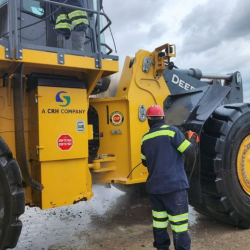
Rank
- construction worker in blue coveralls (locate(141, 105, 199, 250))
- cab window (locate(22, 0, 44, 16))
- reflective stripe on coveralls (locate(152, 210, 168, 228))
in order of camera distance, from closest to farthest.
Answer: construction worker in blue coveralls (locate(141, 105, 199, 250)) < reflective stripe on coveralls (locate(152, 210, 168, 228)) < cab window (locate(22, 0, 44, 16))

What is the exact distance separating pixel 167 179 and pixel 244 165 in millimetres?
1444

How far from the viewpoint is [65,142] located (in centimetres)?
337

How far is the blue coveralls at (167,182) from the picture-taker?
3.04 m

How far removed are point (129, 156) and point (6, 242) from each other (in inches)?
66.2

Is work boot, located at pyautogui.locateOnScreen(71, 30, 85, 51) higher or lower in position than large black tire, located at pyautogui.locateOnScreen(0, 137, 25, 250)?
higher

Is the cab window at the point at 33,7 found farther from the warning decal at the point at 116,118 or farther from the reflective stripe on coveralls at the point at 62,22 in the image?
the warning decal at the point at 116,118

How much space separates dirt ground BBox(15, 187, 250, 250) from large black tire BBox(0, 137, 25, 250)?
98cm

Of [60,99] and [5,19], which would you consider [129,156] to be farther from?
[5,19]

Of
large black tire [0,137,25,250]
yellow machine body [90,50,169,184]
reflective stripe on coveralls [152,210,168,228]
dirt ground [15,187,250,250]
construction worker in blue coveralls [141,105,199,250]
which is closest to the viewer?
large black tire [0,137,25,250]

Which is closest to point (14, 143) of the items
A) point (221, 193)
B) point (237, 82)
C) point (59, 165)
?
point (59, 165)

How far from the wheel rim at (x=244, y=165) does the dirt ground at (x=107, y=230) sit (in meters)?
0.58

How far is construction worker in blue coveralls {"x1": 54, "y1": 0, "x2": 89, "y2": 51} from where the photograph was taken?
3.33m

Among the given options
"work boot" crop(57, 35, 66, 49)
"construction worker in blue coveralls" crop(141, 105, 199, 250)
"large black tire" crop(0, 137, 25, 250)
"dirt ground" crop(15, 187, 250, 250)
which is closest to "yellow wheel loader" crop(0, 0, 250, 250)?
"large black tire" crop(0, 137, 25, 250)

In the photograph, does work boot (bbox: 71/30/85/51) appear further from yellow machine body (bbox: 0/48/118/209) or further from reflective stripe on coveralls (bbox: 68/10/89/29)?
yellow machine body (bbox: 0/48/118/209)
